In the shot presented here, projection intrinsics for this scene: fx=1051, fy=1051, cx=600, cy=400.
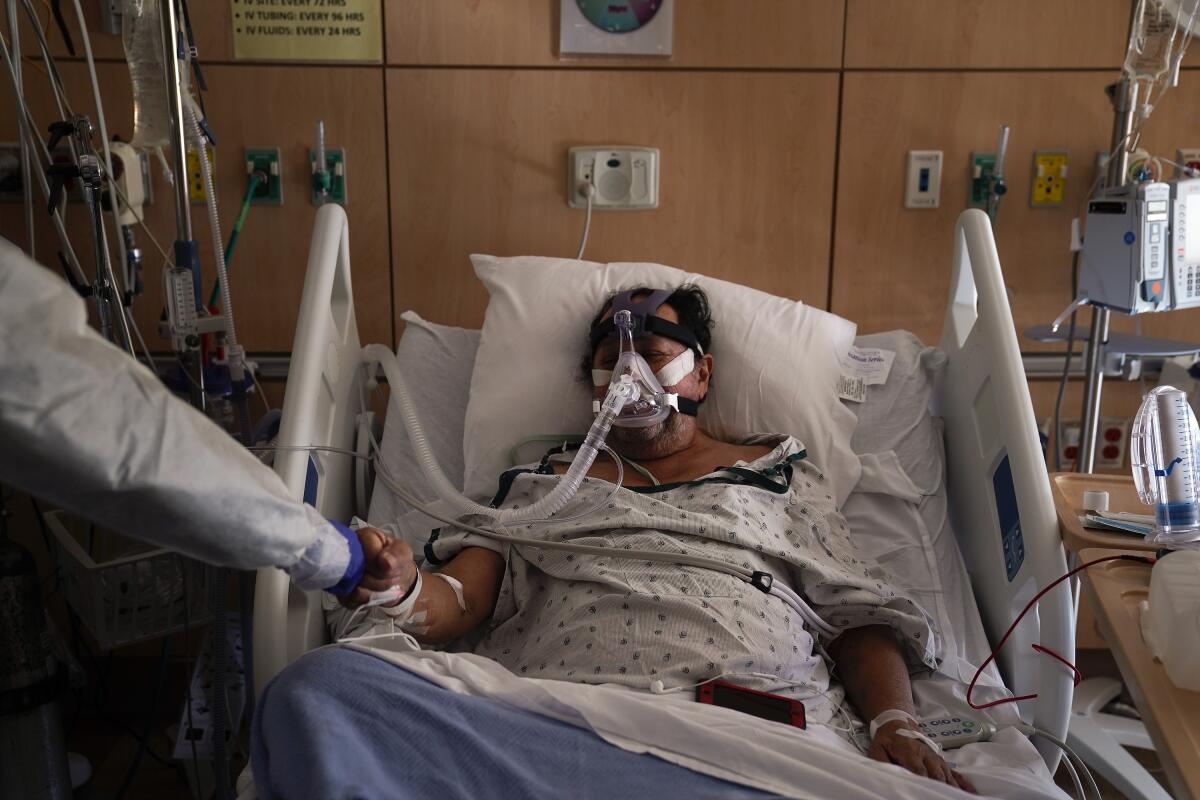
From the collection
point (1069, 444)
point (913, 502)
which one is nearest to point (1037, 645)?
point (913, 502)

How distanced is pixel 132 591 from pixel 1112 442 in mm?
2213

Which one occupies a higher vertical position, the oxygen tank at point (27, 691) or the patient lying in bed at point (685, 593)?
the patient lying in bed at point (685, 593)

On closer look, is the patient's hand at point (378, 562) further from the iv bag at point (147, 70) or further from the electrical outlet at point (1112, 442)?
the electrical outlet at point (1112, 442)

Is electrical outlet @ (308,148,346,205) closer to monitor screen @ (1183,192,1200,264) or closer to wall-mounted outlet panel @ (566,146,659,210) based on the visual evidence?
wall-mounted outlet panel @ (566,146,659,210)

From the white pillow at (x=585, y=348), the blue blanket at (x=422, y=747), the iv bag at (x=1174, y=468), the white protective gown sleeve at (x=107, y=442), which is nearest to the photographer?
the white protective gown sleeve at (x=107, y=442)

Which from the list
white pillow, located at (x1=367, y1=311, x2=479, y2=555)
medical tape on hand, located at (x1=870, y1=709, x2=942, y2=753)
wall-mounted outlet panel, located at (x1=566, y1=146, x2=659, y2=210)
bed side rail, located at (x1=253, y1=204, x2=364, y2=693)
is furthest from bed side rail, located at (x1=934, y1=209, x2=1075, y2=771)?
bed side rail, located at (x1=253, y1=204, x2=364, y2=693)

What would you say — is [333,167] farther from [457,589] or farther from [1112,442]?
[1112,442]

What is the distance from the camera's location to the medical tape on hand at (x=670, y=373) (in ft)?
6.15

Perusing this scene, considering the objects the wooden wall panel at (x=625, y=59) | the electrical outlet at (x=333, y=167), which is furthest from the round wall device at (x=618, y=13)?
the electrical outlet at (x=333, y=167)

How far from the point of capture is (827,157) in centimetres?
239

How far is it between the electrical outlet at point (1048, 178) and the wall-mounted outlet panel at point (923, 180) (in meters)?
0.22

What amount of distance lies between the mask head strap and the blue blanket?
2.74 feet

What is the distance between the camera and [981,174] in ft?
7.79

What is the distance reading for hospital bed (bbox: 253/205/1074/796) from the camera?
152 centimetres
